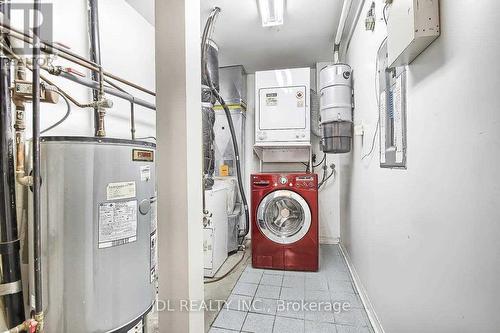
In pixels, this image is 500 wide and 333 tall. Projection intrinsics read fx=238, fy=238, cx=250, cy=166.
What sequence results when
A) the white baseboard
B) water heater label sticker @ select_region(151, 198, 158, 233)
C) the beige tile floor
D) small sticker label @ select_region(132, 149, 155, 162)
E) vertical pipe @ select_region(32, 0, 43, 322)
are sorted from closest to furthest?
vertical pipe @ select_region(32, 0, 43, 322) → small sticker label @ select_region(132, 149, 155, 162) → water heater label sticker @ select_region(151, 198, 158, 233) → the white baseboard → the beige tile floor

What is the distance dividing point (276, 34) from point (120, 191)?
2385mm

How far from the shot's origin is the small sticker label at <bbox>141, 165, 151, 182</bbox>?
3.42 feet

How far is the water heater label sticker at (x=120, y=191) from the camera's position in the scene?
92cm

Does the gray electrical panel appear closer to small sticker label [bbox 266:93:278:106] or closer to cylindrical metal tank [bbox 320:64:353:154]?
cylindrical metal tank [bbox 320:64:353:154]

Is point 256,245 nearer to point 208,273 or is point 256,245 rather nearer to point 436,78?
point 208,273

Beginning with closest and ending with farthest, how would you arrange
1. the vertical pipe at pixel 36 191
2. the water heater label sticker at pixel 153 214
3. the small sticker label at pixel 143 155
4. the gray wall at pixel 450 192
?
the gray wall at pixel 450 192 < the vertical pipe at pixel 36 191 < the small sticker label at pixel 143 155 < the water heater label sticker at pixel 153 214

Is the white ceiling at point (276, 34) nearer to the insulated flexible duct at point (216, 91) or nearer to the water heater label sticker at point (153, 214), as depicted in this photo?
the insulated flexible duct at point (216, 91)

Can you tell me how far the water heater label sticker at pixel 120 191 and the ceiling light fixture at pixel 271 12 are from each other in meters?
1.89

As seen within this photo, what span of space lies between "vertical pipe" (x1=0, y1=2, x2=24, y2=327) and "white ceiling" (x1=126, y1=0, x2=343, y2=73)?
1724mm

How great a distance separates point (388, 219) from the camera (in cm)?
137

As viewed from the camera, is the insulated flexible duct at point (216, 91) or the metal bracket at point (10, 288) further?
the insulated flexible duct at point (216, 91)

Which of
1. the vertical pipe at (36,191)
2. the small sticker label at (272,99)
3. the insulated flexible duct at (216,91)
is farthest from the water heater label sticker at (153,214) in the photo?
the small sticker label at (272,99)

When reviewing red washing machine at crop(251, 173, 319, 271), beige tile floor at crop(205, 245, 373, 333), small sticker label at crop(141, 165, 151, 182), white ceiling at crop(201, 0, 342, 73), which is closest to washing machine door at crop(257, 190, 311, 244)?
red washing machine at crop(251, 173, 319, 271)

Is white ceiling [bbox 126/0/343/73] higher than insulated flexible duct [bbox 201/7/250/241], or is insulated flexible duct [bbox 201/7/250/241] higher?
white ceiling [bbox 126/0/343/73]
